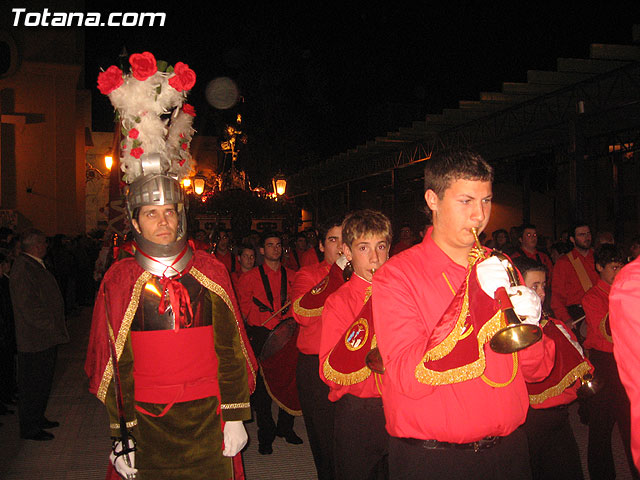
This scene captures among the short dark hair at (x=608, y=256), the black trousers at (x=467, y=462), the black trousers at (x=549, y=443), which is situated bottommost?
the black trousers at (x=549, y=443)

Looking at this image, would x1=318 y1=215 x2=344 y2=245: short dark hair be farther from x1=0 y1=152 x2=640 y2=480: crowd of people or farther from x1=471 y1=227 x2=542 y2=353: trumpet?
x1=471 y1=227 x2=542 y2=353: trumpet

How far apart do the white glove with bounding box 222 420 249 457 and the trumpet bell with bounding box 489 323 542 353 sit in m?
1.75

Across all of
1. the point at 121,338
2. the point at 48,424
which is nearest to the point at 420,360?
the point at 121,338

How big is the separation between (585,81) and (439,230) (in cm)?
903

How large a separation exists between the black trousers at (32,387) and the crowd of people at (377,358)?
2283 mm

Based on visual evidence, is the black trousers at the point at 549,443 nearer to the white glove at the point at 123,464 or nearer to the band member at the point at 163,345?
the band member at the point at 163,345

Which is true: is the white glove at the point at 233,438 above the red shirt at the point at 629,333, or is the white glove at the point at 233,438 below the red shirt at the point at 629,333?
below

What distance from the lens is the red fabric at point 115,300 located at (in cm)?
292

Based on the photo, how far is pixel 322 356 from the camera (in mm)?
3154

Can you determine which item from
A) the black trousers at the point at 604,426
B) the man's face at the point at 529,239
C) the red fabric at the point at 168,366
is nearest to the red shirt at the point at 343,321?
the red fabric at the point at 168,366

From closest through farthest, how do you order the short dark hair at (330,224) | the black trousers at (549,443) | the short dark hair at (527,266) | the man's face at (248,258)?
the black trousers at (549,443)
the short dark hair at (527,266)
the short dark hair at (330,224)
the man's face at (248,258)

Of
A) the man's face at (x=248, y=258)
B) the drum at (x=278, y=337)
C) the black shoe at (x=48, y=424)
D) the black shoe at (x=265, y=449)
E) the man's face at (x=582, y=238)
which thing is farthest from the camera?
the man's face at (x=248, y=258)

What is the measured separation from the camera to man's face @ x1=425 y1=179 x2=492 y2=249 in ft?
6.84

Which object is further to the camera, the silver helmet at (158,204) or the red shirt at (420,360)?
the silver helmet at (158,204)
